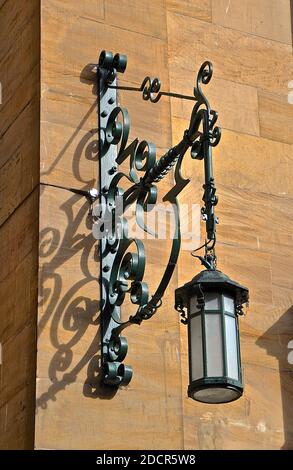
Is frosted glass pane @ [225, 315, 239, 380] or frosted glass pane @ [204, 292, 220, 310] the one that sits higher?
frosted glass pane @ [204, 292, 220, 310]

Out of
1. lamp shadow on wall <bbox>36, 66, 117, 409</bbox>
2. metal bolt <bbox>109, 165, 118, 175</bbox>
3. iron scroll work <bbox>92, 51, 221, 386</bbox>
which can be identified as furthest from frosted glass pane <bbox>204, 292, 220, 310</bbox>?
metal bolt <bbox>109, 165, 118, 175</bbox>

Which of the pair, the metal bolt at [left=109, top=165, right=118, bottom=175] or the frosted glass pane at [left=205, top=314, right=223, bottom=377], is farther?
the metal bolt at [left=109, top=165, right=118, bottom=175]

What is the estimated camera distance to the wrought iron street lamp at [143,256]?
7.87 m

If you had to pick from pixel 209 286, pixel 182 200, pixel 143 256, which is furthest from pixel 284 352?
pixel 209 286

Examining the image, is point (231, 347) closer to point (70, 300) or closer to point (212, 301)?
point (212, 301)

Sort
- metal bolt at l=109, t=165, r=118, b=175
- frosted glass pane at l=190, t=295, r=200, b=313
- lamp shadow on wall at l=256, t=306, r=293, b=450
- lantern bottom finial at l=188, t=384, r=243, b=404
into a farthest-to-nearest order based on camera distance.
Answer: lamp shadow on wall at l=256, t=306, r=293, b=450 < metal bolt at l=109, t=165, r=118, b=175 < frosted glass pane at l=190, t=295, r=200, b=313 < lantern bottom finial at l=188, t=384, r=243, b=404

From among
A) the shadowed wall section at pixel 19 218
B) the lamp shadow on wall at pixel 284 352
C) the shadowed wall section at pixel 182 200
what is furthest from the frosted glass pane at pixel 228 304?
the lamp shadow on wall at pixel 284 352

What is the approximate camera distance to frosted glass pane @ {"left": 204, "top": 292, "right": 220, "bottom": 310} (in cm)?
795

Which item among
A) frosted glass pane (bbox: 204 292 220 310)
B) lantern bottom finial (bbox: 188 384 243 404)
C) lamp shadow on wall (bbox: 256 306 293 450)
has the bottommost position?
lantern bottom finial (bbox: 188 384 243 404)

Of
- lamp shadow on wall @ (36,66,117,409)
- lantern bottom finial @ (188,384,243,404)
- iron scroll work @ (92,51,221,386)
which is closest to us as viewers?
lantern bottom finial @ (188,384,243,404)

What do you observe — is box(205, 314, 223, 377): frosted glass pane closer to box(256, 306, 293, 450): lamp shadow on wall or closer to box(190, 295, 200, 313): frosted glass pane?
box(190, 295, 200, 313): frosted glass pane

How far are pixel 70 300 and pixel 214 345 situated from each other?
1298 millimetres

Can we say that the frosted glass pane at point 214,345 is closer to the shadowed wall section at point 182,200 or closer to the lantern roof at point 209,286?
the lantern roof at point 209,286

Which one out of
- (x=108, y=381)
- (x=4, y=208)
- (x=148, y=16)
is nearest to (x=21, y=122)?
(x=4, y=208)
